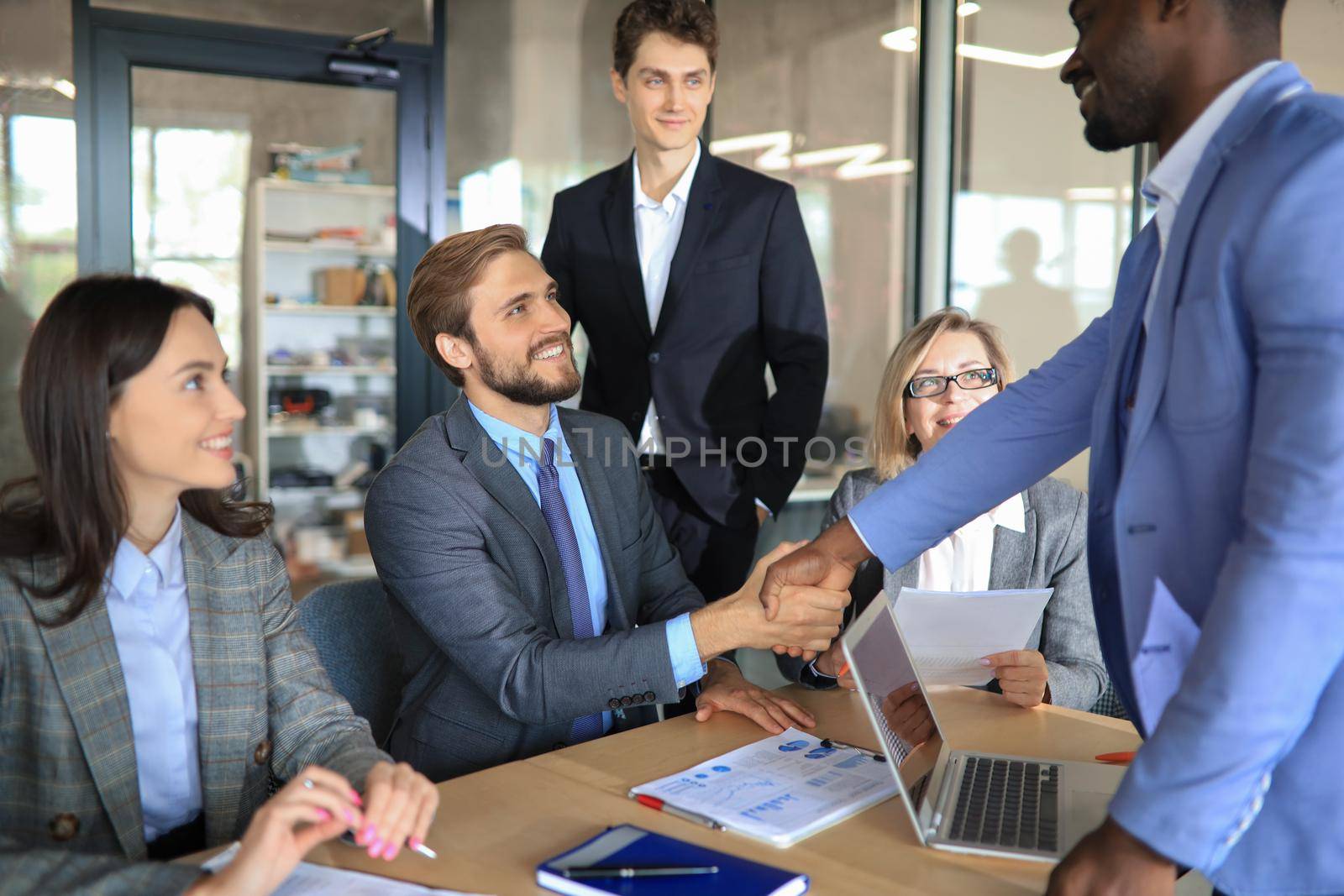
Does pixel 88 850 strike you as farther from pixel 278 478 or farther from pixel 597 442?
pixel 278 478

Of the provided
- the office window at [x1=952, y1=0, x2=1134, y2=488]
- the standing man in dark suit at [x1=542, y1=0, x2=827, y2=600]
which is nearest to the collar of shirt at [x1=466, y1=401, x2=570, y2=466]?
the standing man in dark suit at [x1=542, y1=0, x2=827, y2=600]

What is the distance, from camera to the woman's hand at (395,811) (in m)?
1.28

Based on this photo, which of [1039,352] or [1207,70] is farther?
[1039,352]

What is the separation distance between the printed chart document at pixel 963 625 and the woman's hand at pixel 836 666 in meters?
0.13

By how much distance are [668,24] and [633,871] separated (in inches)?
91.0

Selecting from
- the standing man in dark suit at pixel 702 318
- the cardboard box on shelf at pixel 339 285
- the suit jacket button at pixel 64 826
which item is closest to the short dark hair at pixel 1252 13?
the suit jacket button at pixel 64 826

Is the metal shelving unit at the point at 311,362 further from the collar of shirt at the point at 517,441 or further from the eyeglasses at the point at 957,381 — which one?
the eyeglasses at the point at 957,381

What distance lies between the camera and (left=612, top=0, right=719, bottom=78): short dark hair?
2955 mm

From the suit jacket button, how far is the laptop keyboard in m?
1.09

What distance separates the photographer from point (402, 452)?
2178 millimetres

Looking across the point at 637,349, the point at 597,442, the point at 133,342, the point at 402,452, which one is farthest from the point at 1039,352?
the point at 133,342

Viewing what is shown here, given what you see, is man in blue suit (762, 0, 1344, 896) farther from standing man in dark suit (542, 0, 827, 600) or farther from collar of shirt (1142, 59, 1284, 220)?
standing man in dark suit (542, 0, 827, 600)

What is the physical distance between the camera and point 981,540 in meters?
2.48

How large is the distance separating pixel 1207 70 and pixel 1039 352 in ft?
11.8
